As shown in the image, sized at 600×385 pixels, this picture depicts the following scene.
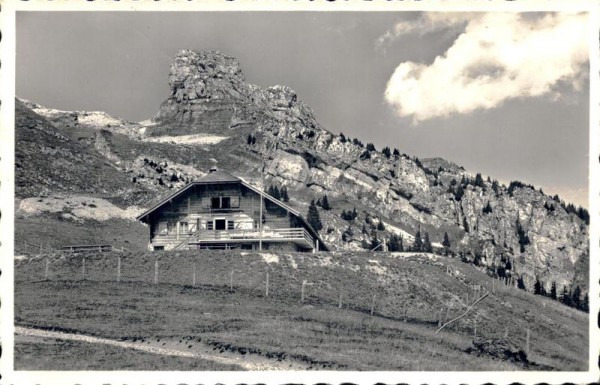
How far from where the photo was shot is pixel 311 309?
123ft

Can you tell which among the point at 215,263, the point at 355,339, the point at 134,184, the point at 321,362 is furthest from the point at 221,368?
the point at 134,184

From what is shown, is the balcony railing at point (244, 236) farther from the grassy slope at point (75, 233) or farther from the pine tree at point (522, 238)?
the pine tree at point (522, 238)

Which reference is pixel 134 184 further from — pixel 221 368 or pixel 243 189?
pixel 221 368

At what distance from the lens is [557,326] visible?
155 feet

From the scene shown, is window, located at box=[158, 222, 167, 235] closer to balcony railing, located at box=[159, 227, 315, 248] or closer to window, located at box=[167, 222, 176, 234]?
window, located at box=[167, 222, 176, 234]

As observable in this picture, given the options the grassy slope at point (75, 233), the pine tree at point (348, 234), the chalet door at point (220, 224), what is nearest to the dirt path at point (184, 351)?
the chalet door at point (220, 224)

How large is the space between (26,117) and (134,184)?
2535cm

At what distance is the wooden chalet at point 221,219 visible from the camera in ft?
178

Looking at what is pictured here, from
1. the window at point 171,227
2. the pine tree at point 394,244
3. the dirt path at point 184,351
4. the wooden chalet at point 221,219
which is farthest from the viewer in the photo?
the pine tree at point 394,244

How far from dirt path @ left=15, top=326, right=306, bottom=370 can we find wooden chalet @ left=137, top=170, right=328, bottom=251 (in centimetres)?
2476

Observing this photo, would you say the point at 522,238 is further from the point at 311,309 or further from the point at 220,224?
the point at 311,309

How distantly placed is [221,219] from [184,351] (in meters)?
27.4

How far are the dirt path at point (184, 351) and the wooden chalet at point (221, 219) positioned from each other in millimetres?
24757

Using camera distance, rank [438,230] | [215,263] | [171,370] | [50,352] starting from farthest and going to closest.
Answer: [438,230]
[215,263]
[50,352]
[171,370]
